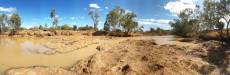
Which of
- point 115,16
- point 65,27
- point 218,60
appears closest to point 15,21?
point 65,27

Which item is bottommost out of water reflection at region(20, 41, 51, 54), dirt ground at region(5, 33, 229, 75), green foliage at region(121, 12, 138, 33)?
water reflection at region(20, 41, 51, 54)

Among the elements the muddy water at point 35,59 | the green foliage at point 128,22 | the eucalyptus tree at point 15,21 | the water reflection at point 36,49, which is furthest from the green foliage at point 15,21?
the muddy water at point 35,59

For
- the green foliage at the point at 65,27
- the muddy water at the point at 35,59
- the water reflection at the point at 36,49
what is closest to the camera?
the muddy water at the point at 35,59

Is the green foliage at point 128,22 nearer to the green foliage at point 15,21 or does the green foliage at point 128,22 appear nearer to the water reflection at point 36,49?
the green foliage at point 15,21

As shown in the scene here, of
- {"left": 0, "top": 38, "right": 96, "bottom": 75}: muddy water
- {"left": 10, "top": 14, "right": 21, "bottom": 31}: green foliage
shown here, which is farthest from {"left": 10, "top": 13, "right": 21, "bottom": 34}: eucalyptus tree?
{"left": 0, "top": 38, "right": 96, "bottom": 75}: muddy water

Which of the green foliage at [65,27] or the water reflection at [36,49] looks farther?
the green foliage at [65,27]

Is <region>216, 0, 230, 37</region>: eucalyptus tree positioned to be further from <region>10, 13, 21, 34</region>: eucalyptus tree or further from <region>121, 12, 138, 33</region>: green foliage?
<region>10, 13, 21, 34</region>: eucalyptus tree

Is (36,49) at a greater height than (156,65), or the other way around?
(156,65)

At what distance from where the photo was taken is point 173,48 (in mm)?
20438

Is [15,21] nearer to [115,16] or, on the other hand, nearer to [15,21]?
[15,21]

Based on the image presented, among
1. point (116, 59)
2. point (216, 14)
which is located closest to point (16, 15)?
point (216, 14)

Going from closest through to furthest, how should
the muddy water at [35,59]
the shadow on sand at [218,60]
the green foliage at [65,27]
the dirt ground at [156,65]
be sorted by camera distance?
the shadow on sand at [218,60] < the dirt ground at [156,65] < the muddy water at [35,59] < the green foliage at [65,27]

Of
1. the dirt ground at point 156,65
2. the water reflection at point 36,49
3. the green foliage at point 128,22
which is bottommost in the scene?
the water reflection at point 36,49

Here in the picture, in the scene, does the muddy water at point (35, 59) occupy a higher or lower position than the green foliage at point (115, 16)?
lower
